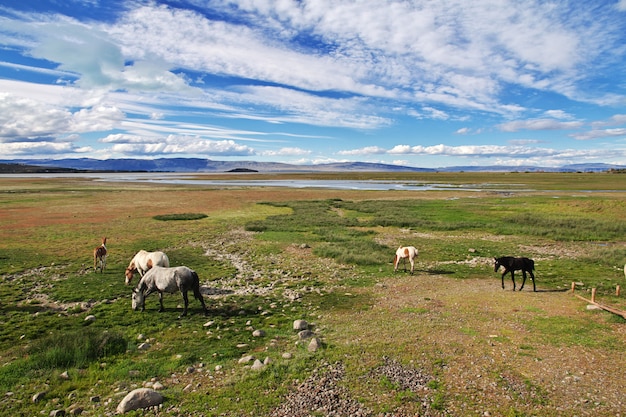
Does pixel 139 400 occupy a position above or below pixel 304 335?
above

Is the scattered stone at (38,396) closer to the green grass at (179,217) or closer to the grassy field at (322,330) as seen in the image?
the grassy field at (322,330)

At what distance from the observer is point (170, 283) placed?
14797mm

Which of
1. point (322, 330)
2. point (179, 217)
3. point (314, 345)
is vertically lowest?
point (179, 217)

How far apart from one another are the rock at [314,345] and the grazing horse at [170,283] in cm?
531

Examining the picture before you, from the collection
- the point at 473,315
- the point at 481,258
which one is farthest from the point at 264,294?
the point at 481,258

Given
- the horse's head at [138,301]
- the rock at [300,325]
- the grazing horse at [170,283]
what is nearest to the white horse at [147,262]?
the grazing horse at [170,283]

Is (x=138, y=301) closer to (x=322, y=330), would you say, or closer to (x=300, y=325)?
(x=300, y=325)

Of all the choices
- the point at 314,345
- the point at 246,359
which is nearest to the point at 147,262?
the point at 246,359

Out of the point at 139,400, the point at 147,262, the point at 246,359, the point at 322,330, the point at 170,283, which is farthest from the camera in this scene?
the point at 147,262

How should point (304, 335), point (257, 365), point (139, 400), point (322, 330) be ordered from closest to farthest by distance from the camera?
point (139, 400), point (257, 365), point (304, 335), point (322, 330)

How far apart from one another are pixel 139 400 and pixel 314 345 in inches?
203

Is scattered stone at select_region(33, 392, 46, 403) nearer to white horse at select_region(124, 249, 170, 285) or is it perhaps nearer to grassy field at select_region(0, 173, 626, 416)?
grassy field at select_region(0, 173, 626, 416)

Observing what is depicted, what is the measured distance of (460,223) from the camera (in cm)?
3944

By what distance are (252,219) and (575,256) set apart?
3201 cm
